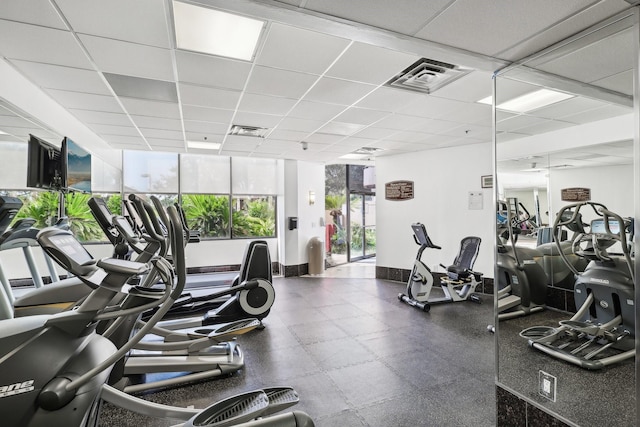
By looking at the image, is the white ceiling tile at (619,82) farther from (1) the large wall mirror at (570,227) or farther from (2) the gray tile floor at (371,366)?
(2) the gray tile floor at (371,366)

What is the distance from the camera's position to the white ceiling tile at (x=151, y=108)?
379 centimetres

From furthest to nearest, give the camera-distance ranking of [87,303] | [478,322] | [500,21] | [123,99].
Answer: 1. [478,322]
2. [123,99]
3. [500,21]
4. [87,303]

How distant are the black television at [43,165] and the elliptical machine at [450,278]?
4.94 m

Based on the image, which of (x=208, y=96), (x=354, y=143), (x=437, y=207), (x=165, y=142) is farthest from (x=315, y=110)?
(x=437, y=207)

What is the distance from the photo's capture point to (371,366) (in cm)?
314

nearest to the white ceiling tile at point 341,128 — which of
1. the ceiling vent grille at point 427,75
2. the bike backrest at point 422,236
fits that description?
the ceiling vent grille at point 427,75

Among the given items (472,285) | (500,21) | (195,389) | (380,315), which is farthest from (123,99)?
(472,285)

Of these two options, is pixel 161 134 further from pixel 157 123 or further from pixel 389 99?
pixel 389 99

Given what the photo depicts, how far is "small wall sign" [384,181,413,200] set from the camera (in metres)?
6.96

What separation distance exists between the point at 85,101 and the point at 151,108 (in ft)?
2.33

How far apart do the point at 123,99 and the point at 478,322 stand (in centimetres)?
541

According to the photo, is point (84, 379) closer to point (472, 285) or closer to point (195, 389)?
point (195, 389)

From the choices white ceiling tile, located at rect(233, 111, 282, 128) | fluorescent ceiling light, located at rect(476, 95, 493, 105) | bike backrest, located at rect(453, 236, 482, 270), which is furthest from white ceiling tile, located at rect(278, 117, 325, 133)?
bike backrest, located at rect(453, 236, 482, 270)

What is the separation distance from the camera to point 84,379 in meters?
1.39
